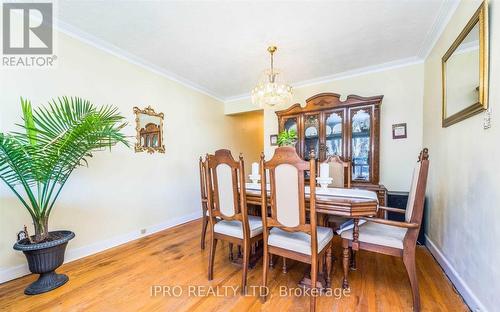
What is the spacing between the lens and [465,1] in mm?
1810

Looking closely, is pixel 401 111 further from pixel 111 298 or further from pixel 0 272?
pixel 0 272

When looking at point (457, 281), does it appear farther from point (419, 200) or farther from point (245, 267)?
point (245, 267)

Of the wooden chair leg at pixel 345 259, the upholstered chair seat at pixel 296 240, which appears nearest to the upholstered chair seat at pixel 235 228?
the upholstered chair seat at pixel 296 240

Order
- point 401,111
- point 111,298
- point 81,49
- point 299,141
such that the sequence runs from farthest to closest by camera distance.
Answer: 1. point 299,141
2. point 401,111
3. point 81,49
4. point 111,298

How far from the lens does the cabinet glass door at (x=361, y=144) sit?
10.4ft

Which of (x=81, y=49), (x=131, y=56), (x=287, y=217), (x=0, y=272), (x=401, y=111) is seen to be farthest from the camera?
(x=401, y=111)

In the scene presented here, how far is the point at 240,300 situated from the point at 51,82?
2.87 meters

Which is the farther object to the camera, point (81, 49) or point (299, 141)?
point (299, 141)

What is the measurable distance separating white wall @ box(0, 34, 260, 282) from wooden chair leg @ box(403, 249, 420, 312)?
3148mm

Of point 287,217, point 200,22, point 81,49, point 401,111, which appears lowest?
point 287,217

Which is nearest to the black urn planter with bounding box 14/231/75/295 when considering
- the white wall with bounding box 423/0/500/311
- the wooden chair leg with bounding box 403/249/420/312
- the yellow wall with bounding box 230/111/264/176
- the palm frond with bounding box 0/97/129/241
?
the palm frond with bounding box 0/97/129/241

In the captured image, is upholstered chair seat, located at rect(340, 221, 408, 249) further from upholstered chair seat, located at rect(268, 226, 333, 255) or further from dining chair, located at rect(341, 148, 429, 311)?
upholstered chair seat, located at rect(268, 226, 333, 255)

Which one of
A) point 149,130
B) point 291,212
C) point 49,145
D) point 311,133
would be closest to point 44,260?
point 49,145

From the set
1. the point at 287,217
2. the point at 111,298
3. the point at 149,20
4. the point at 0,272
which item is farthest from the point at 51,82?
the point at 287,217
